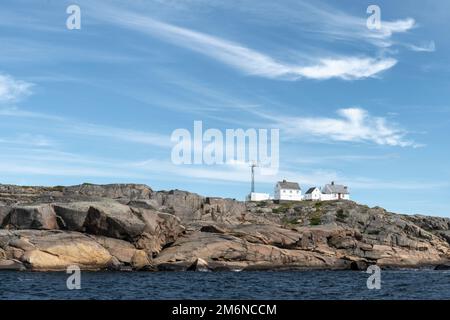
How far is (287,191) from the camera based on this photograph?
6068 inches

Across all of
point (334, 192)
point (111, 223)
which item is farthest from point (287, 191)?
point (111, 223)

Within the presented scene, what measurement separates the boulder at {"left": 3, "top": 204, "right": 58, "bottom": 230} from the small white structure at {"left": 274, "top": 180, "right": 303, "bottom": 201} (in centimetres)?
9378

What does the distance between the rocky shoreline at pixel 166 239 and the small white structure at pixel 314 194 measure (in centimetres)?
5422

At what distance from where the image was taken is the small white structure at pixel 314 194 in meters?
158

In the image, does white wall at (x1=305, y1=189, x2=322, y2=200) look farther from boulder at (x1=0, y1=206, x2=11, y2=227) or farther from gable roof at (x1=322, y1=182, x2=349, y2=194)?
boulder at (x1=0, y1=206, x2=11, y2=227)

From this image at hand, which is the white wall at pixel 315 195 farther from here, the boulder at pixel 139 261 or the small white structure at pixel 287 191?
the boulder at pixel 139 261

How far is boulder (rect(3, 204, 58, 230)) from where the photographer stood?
65.7m

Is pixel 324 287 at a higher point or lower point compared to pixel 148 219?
lower

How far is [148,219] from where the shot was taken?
233 feet

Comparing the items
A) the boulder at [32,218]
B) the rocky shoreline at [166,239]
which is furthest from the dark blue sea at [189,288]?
the boulder at [32,218]
